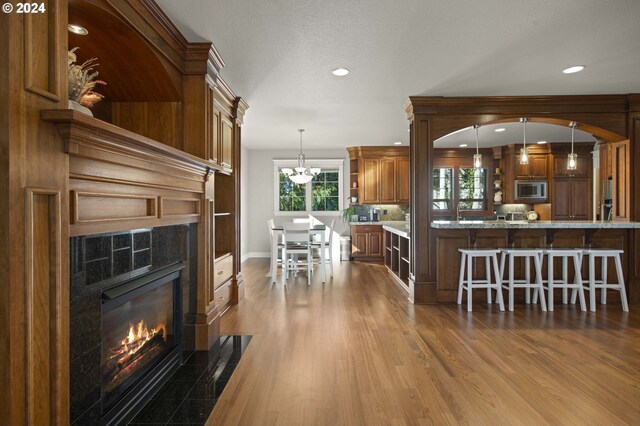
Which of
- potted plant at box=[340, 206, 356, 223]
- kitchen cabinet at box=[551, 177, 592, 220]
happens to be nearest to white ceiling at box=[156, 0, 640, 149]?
potted plant at box=[340, 206, 356, 223]

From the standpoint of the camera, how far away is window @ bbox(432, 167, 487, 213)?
27.3 feet

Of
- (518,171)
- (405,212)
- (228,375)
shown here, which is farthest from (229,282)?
(518,171)

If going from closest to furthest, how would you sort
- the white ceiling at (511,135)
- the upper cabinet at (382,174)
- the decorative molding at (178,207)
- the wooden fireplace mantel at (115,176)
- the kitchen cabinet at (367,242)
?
the wooden fireplace mantel at (115,176) < the decorative molding at (178,207) < the white ceiling at (511,135) < the kitchen cabinet at (367,242) < the upper cabinet at (382,174)

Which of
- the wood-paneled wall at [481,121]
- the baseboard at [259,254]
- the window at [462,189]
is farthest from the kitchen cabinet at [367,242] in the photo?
the wood-paneled wall at [481,121]

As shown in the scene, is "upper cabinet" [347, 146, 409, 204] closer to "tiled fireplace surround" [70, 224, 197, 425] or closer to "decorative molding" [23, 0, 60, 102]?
"tiled fireplace surround" [70, 224, 197, 425]

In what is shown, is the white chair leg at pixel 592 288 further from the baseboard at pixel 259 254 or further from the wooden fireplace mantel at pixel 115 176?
the baseboard at pixel 259 254

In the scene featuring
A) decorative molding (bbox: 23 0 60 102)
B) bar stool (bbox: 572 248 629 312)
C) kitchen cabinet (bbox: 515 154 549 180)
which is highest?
kitchen cabinet (bbox: 515 154 549 180)

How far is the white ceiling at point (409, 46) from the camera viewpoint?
2.52 metres

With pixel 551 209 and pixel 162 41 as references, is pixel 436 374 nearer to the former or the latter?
pixel 162 41

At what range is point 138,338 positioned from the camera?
2350 millimetres

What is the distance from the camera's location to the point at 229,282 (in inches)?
171

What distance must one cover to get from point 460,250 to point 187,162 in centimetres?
328

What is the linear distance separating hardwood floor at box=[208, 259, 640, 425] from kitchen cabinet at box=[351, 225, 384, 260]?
11.4ft

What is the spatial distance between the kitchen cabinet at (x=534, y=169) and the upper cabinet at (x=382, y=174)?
2.33 meters
